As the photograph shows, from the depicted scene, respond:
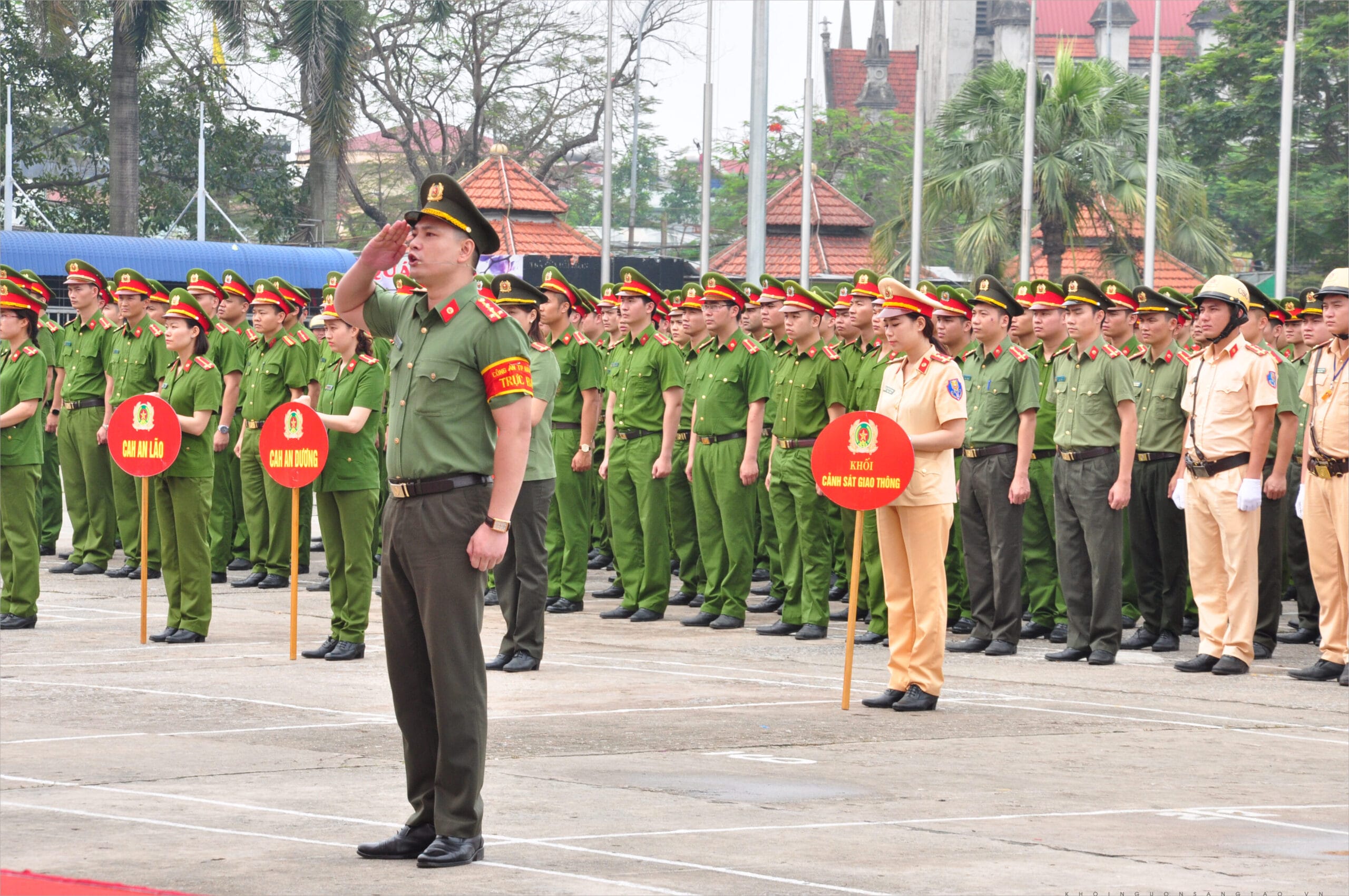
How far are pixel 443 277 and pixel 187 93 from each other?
38435mm

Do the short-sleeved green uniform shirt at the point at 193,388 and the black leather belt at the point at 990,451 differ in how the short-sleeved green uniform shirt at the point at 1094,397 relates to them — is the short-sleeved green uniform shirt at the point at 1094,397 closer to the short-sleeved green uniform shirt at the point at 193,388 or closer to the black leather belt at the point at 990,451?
the black leather belt at the point at 990,451

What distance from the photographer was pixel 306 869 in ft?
17.6

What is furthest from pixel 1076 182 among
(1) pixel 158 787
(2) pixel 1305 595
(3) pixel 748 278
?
(1) pixel 158 787

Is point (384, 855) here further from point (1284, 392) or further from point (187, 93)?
point (187, 93)

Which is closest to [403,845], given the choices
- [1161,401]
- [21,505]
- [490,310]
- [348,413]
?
[490,310]

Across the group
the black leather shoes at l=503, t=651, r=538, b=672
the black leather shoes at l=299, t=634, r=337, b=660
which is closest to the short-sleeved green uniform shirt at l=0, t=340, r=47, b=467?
the black leather shoes at l=299, t=634, r=337, b=660

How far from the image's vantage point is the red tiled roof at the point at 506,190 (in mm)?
40188

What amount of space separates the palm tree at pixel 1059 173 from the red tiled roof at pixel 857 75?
2978 inches

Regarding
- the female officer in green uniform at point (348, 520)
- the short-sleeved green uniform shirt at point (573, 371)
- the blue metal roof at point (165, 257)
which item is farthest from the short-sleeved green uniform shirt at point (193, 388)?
the blue metal roof at point (165, 257)

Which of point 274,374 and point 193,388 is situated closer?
point 193,388

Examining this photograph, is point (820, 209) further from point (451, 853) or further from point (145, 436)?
point (451, 853)

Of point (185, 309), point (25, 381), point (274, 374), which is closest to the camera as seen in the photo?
point (185, 309)

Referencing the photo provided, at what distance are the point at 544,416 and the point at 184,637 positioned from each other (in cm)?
281

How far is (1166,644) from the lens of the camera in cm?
1179
